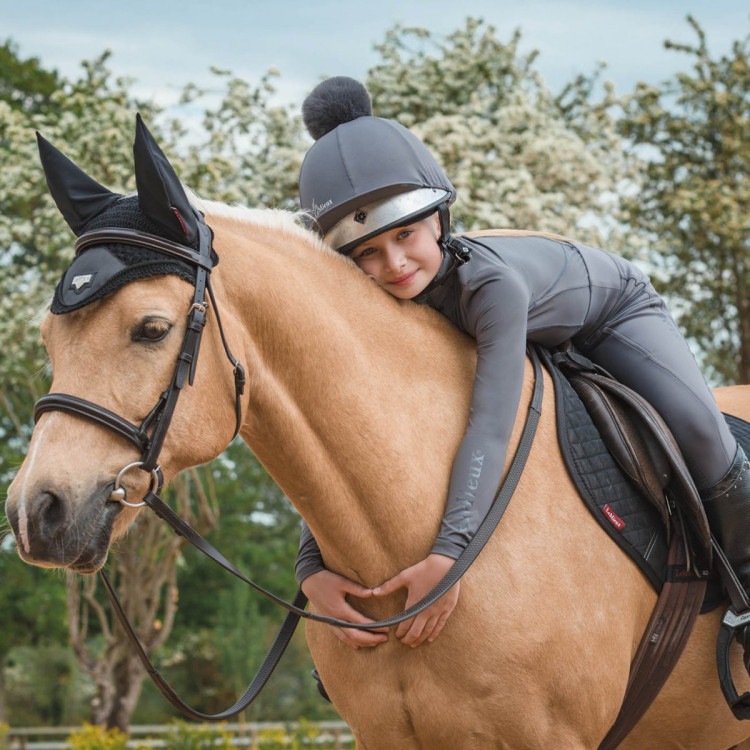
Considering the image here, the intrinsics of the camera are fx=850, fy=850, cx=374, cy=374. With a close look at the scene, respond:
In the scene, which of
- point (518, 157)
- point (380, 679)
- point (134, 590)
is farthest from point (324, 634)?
point (134, 590)

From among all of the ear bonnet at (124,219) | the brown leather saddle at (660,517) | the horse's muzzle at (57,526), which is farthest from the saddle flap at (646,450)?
the horse's muzzle at (57,526)

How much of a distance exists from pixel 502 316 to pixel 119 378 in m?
1.11

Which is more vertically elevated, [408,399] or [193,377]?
[193,377]

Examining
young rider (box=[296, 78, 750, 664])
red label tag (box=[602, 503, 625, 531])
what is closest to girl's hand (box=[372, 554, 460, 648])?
young rider (box=[296, 78, 750, 664])

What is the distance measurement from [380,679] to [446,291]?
1.20 metres

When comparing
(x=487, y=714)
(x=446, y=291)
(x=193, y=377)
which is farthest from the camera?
(x=446, y=291)

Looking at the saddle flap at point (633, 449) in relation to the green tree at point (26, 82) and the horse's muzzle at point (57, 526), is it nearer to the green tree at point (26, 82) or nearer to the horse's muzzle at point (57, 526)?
the horse's muzzle at point (57, 526)

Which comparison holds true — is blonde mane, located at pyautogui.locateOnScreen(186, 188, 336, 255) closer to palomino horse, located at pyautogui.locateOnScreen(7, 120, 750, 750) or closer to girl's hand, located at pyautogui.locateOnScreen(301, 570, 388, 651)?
palomino horse, located at pyautogui.locateOnScreen(7, 120, 750, 750)

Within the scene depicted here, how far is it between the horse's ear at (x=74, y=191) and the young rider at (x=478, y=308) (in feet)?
2.19

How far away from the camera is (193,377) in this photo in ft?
6.95

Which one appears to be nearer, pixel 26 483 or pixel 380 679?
pixel 26 483

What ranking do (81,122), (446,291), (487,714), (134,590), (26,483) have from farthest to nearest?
(134,590)
(81,122)
(446,291)
(487,714)
(26,483)

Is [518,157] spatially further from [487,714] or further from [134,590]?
[487,714]

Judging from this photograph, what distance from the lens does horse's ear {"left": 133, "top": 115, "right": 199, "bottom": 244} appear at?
84.4 inches
